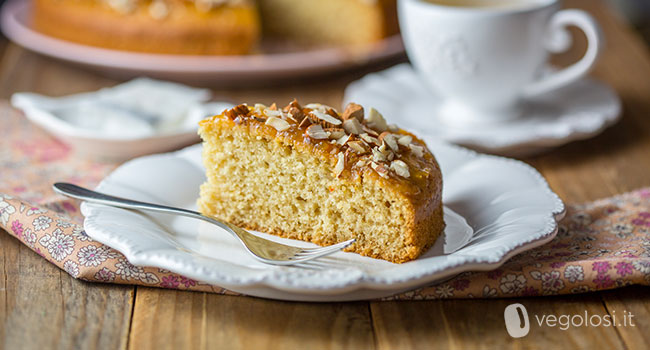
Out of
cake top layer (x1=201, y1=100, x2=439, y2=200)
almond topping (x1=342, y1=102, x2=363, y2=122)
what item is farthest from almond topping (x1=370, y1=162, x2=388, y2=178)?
almond topping (x1=342, y1=102, x2=363, y2=122)

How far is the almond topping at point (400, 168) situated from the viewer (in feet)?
5.80

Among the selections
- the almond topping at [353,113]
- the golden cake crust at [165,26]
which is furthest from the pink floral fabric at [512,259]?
the golden cake crust at [165,26]

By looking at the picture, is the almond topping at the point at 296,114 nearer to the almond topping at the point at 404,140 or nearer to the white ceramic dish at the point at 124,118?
the almond topping at the point at 404,140

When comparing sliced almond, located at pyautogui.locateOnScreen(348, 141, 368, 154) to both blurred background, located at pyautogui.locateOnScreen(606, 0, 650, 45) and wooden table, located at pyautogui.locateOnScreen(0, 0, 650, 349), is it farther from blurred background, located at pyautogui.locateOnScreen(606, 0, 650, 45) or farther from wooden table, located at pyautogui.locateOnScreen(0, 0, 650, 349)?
blurred background, located at pyautogui.locateOnScreen(606, 0, 650, 45)

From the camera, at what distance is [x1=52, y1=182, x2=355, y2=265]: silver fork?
174 cm

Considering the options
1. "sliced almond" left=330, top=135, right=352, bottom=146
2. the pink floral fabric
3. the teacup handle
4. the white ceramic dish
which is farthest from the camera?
the teacup handle

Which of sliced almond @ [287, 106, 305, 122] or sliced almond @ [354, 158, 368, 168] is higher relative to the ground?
sliced almond @ [287, 106, 305, 122]

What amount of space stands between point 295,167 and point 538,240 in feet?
2.01

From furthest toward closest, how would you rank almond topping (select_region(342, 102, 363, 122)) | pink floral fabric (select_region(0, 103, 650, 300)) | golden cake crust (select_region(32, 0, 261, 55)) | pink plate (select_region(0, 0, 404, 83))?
1. golden cake crust (select_region(32, 0, 261, 55))
2. pink plate (select_region(0, 0, 404, 83))
3. almond topping (select_region(342, 102, 363, 122))
4. pink floral fabric (select_region(0, 103, 650, 300))

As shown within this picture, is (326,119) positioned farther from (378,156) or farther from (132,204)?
(132,204)

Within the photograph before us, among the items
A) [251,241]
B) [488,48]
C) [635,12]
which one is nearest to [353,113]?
[251,241]

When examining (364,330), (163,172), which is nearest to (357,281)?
(364,330)

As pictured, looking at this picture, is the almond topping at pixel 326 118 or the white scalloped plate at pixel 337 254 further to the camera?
the almond topping at pixel 326 118

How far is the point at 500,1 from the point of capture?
288 centimetres
